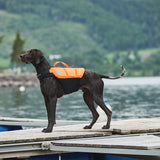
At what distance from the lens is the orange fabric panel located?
10094 mm

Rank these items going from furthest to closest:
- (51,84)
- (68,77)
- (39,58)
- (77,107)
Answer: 1. (77,107)
2. (68,77)
3. (39,58)
4. (51,84)

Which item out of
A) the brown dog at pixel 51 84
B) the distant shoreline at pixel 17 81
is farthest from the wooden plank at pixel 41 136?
the distant shoreline at pixel 17 81

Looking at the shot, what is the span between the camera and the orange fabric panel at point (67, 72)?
10.1 m

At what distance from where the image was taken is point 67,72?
33.5 ft

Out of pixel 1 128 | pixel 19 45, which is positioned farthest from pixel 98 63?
pixel 1 128

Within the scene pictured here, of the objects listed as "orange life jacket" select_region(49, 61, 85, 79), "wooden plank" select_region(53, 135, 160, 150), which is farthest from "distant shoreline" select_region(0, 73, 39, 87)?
"wooden plank" select_region(53, 135, 160, 150)

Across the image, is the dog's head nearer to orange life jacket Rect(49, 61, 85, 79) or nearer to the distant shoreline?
orange life jacket Rect(49, 61, 85, 79)

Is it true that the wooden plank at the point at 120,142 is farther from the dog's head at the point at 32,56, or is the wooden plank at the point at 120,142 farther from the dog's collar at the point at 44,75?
the dog's head at the point at 32,56

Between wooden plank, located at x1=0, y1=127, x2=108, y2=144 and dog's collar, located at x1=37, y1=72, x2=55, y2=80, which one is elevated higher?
dog's collar, located at x1=37, y1=72, x2=55, y2=80

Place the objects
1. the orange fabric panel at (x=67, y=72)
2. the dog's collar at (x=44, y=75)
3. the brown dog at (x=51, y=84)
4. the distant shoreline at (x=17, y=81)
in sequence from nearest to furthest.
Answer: the brown dog at (x=51, y=84), the dog's collar at (x=44, y=75), the orange fabric panel at (x=67, y=72), the distant shoreline at (x=17, y=81)

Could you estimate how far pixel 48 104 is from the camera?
10062 millimetres

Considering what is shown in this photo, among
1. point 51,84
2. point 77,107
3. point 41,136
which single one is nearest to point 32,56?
point 51,84

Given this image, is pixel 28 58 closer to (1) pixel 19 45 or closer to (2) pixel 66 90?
(2) pixel 66 90

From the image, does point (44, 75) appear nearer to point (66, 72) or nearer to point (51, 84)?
point (51, 84)
